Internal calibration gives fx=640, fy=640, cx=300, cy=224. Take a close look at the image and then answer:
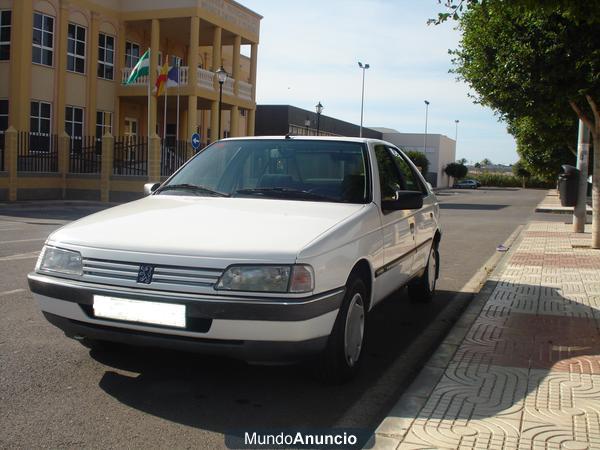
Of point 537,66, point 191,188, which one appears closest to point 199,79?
point 537,66

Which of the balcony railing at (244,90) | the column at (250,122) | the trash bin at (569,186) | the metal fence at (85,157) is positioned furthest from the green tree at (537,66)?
the column at (250,122)

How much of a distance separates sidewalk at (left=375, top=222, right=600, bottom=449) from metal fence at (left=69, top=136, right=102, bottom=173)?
74.9ft

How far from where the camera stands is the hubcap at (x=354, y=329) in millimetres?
4243

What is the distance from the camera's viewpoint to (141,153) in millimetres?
26531

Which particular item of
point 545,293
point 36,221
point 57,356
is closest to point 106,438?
point 57,356

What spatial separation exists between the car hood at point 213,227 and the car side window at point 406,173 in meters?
1.67

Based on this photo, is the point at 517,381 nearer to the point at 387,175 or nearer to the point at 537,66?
the point at 387,175

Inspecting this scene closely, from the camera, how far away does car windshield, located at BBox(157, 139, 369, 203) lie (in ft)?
16.2

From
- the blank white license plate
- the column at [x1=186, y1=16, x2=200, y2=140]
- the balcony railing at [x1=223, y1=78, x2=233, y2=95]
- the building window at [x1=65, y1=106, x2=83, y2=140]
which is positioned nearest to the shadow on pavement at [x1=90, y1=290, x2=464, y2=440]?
the blank white license plate

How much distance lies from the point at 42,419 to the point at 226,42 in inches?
1367

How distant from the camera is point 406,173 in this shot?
6496 millimetres

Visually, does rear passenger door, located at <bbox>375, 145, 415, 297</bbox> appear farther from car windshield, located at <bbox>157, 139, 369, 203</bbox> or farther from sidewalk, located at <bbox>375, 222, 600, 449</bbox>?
sidewalk, located at <bbox>375, 222, 600, 449</bbox>

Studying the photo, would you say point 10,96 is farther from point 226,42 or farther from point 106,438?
point 106,438

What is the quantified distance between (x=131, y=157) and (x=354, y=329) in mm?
24059
